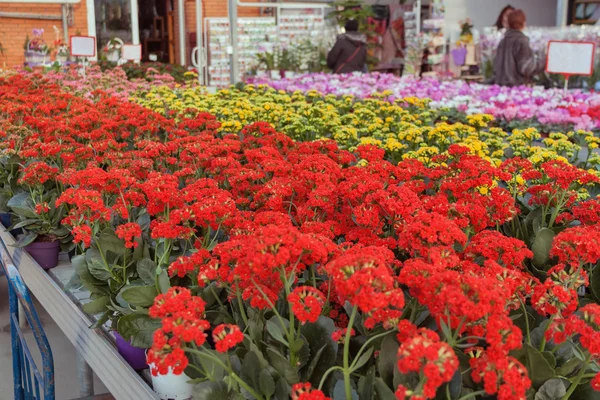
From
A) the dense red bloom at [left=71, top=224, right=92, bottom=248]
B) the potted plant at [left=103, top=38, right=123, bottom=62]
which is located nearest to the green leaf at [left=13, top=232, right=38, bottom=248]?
the dense red bloom at [left=71, top=224, right=92, bottom=248]

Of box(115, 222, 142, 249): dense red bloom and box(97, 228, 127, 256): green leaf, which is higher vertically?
box(115, 222, 142, 249): dense red bloom

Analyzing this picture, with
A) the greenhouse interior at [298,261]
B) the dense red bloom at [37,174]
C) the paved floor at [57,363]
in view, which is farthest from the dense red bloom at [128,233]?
the paved floor at [57,363]

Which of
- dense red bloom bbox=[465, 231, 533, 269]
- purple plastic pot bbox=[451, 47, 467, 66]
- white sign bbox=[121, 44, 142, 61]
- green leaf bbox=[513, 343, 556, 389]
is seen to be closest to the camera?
green leaf bbox=[513, 343, 556, 389]

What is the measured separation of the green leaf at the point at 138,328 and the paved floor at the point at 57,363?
1441mm

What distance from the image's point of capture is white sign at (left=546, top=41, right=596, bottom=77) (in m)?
4.59

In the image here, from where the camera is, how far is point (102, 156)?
2.86 meters

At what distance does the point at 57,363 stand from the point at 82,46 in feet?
16.1

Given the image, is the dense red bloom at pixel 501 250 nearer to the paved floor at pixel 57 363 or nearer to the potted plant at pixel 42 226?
the potted plant at pixel 42 226

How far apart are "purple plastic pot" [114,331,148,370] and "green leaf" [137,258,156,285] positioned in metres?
0.16

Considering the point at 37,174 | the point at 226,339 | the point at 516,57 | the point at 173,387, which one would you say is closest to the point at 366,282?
the point at 226,339

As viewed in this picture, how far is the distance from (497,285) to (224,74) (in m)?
9.02

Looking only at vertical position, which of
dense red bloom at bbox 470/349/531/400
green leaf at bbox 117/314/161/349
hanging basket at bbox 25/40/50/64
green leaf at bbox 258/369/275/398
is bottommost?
green leaf at bbox 117/314/161/349

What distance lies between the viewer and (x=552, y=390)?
1189 millimetres

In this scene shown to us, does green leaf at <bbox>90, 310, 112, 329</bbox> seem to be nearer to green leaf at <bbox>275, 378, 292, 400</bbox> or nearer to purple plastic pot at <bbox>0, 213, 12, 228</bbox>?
green leaf at <bbox>275, 378, 292, 400</bbox>
